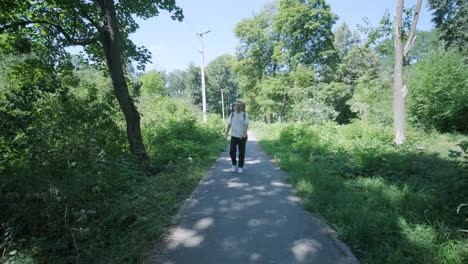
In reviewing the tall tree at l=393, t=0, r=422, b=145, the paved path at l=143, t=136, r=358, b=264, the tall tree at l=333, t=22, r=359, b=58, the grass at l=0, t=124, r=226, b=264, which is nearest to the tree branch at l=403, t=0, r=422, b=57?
the tall tree at l=393, t=0, r=422, b=145

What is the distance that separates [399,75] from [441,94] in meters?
6.93

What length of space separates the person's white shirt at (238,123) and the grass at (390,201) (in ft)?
6.16

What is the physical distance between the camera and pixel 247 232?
3.99 m

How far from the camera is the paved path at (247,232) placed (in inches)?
130

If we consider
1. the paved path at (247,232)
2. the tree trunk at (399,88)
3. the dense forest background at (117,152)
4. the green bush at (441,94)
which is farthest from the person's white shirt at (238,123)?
the green bush at (441,94)

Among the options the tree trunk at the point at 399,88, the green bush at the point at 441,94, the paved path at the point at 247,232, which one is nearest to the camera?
the paved path at the point at 247,232

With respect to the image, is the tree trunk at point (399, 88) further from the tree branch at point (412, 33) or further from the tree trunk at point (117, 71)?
the tree trunk at point (117, 71)

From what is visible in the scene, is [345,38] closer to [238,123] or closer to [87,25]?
[238,123]

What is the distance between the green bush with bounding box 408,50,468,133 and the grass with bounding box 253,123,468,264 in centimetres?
1069

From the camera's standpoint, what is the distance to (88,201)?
13.0 feet

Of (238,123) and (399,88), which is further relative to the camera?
(399,88)

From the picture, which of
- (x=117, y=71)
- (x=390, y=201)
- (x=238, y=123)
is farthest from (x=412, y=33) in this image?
(x=117, y=71)

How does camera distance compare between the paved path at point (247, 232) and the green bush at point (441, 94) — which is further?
the green bush at point (441, 94)

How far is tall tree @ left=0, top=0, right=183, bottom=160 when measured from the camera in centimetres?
702
